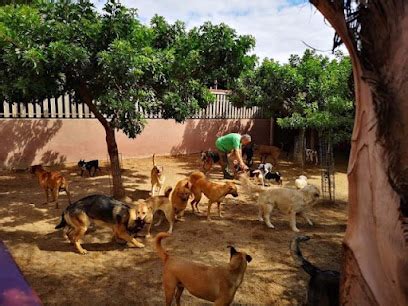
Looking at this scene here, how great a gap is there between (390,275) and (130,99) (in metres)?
5.36

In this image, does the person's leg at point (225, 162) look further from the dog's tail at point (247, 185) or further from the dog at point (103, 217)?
the dog at point (103, 217)

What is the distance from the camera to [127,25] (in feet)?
19.5

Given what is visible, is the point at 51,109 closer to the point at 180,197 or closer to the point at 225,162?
the point at 225,162

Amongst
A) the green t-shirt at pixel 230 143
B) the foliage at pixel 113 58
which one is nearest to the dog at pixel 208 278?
the foliage at pixel 113 58

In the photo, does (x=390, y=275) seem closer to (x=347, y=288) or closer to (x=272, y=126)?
(x=347, y=288)

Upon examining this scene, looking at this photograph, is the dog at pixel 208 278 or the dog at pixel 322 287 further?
the dog at pixel 208 278

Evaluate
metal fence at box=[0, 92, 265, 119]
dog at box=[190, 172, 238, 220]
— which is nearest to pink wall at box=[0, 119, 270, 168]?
metal fence at box=[0, 92, 265, 119]

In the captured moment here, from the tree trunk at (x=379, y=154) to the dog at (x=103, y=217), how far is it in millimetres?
3664

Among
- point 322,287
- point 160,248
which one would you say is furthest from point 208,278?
point 322,287

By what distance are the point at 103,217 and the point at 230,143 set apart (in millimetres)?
5457

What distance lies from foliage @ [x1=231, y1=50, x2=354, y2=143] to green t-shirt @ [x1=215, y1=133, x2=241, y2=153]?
2.77 metres

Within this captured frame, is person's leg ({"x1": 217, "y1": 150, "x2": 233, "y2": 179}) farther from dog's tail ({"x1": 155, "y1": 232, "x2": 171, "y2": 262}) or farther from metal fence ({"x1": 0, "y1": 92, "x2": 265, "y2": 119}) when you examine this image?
dog's tail ({"x1": 155, "y1": 232, "x2": 171, "y2": 262})

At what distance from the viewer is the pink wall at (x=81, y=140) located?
1027 cm

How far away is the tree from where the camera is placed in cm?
527
